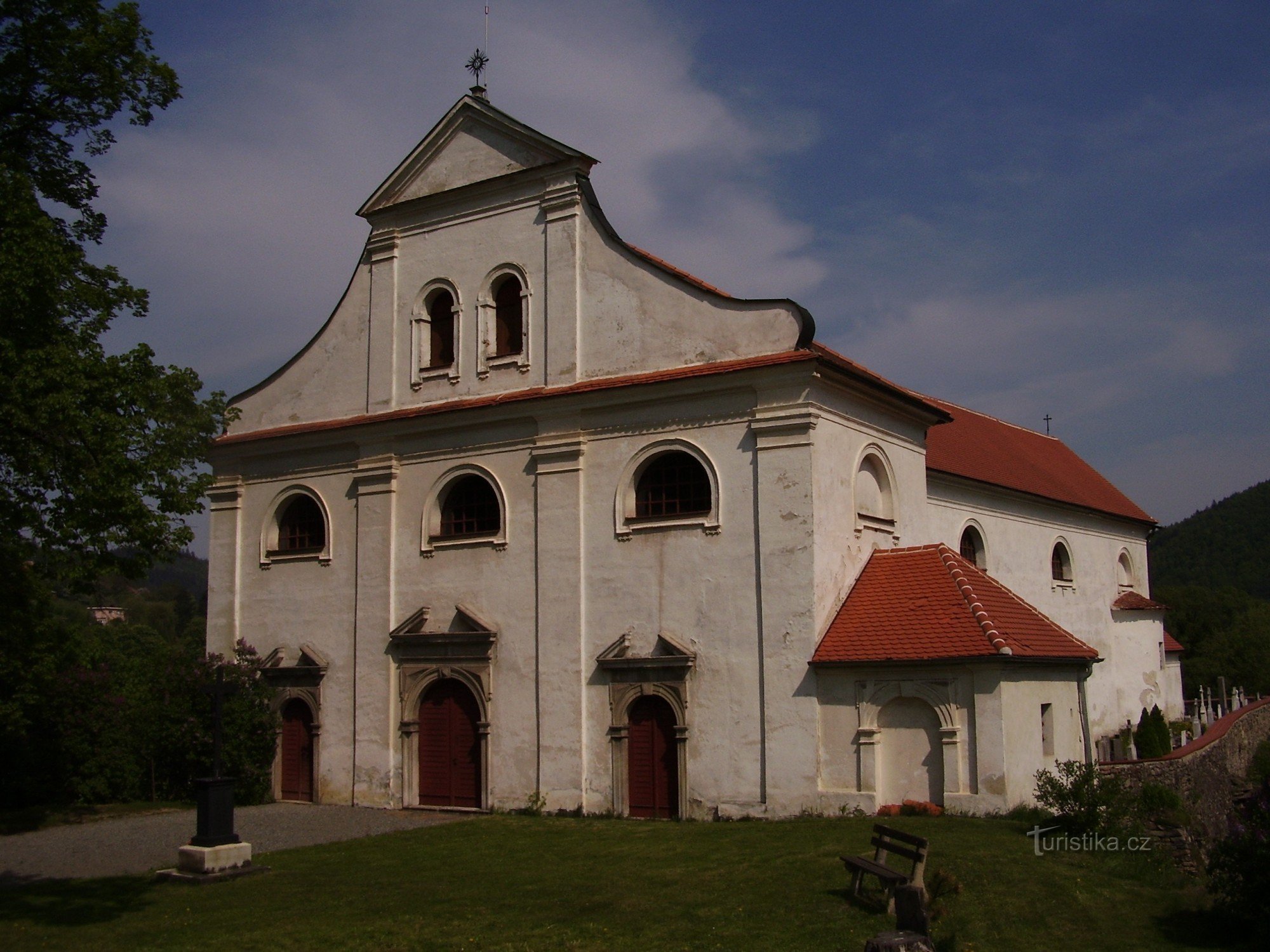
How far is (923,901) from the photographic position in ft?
36.7

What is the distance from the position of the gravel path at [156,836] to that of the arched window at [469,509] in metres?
5.17

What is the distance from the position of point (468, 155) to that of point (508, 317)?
337 centimetres

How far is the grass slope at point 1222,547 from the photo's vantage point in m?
110

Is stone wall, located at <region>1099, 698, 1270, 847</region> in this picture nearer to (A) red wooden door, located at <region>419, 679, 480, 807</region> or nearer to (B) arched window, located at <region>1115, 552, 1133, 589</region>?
(B) arched window, located at <region>1115, 552, 1133, 589</region>

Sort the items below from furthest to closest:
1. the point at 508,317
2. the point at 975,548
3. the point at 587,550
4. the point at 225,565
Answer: the point at 975,548 < the point at 225,565 < the point at 508,317 < the point at 587,550

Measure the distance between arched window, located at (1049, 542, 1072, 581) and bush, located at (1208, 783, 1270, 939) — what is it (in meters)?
20.5

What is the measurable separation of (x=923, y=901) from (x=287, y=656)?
53.2 feet

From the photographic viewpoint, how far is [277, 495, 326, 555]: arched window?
24.5 m

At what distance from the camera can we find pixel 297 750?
77.5ft

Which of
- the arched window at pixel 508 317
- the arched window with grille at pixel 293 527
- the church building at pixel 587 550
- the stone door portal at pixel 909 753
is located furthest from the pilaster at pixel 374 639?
the stone door portal at pixel 909 753

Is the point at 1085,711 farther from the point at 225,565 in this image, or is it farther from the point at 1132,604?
the point at 225,565

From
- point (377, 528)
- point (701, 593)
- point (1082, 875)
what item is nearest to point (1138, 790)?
point (1082, 875)

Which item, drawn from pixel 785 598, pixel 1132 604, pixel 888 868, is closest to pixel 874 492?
pixel 785 598

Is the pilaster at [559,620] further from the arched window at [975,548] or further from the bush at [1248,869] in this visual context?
the arched window at [975,548]
